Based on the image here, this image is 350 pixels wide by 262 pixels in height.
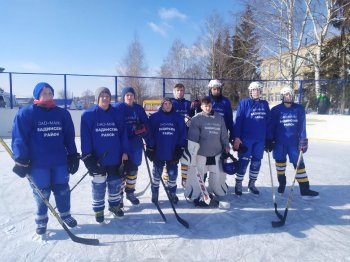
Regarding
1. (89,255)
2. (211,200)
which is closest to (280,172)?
(211,200)

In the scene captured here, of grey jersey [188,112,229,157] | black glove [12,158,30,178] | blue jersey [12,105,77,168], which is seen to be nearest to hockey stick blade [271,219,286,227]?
grey jersey [188,112,229,157]

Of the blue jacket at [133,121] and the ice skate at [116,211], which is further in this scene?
the blue jacket at [133,121]

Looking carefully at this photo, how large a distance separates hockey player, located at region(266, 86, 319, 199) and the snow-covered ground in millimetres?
326

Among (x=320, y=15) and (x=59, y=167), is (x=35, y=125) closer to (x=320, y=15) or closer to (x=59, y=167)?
(x=59, y=167)

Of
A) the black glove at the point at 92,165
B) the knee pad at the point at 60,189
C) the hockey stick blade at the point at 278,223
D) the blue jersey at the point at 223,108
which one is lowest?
the hockey stick blade at the point at 278,223

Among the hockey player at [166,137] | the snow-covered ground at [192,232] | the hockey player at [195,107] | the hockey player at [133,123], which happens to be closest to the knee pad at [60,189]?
the snow-covered ground at [192,232]

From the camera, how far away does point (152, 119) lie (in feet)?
10.2

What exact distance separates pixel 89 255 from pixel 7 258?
0.62 meters

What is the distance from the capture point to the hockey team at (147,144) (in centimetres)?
232

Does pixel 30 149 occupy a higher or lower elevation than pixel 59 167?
higher

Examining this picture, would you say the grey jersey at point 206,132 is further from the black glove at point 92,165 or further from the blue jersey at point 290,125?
the black glove at point 92,165

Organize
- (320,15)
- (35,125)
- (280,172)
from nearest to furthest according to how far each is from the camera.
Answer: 1. (35,125)
2. (280,172)
3. (320,15)

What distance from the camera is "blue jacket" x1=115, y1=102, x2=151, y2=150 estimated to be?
3.00 meters

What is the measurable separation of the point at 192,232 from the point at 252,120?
1.60 meters
